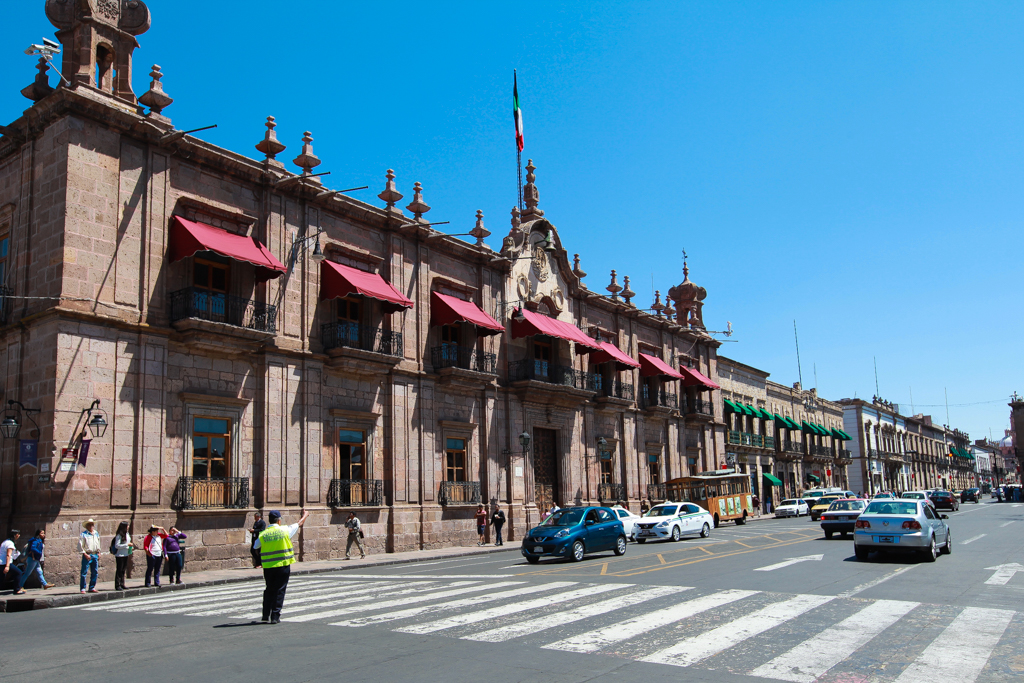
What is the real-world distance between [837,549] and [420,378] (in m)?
15.0

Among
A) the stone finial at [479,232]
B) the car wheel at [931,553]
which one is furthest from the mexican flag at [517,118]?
the car wheel at [931,553]

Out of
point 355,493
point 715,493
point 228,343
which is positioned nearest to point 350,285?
point 228,343

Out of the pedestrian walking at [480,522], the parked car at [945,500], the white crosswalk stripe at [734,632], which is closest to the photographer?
the white crosswalk stripe at [734,632]

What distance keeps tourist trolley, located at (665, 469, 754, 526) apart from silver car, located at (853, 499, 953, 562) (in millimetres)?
21257

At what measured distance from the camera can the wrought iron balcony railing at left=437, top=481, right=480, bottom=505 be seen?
29375 mm

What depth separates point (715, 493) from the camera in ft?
132

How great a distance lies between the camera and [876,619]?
1019 centimetres

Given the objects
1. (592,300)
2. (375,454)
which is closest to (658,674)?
(375,454)

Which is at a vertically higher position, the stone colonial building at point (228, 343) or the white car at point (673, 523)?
the stone colonial building at point (228, 343)

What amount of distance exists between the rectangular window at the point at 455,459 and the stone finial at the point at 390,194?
9030 mm

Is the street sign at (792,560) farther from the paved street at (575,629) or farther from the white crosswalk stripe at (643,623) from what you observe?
the white crosswalk stripe at (643,623)

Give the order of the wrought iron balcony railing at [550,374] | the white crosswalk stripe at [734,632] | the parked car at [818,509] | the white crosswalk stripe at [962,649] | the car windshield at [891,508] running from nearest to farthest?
the white crosswalk stripe at [962,649]
the white crosswalk stripe at [734,632]
the car windshield at [891,508]
the wrought iron balcony railing at [550,374]
the parked car at [818,509]

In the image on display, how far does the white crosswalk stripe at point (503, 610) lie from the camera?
33.0ft

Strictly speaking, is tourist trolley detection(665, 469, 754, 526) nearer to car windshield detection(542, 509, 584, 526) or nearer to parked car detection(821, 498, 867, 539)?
parked car detection(821, 498, 867, 539)
